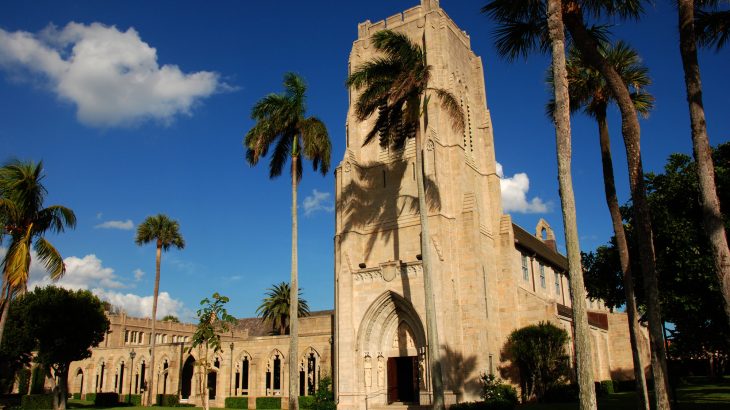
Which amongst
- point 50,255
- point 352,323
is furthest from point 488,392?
point 50,255

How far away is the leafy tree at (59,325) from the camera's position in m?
39.5

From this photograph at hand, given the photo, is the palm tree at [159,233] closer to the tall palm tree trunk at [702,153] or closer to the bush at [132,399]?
the bush at [132,399]

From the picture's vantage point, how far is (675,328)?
26.1m

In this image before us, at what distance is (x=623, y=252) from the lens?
739 inches

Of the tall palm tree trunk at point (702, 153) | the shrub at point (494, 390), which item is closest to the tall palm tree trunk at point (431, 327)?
the shrub at point (494, 390)

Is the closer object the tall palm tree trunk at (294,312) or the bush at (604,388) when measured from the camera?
the tall palm tree trunk at (294,312)

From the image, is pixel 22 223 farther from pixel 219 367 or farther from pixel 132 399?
pixel 132 399

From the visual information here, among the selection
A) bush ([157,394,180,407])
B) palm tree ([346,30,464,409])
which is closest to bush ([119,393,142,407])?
bush ([157,394,180,407])

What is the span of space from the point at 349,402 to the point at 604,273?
587 inches

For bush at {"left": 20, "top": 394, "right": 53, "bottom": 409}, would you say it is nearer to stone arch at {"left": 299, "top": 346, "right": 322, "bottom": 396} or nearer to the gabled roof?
stone arch at {"left": 299, "top": 346, "right": 322, "bottom": 396}

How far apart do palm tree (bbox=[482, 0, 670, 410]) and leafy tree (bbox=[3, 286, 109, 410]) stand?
120ft

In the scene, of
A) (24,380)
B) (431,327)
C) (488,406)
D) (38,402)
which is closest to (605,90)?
(431,327)

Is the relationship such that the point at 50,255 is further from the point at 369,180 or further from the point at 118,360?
the point at 118,360

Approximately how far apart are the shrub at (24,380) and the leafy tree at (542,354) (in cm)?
4668
